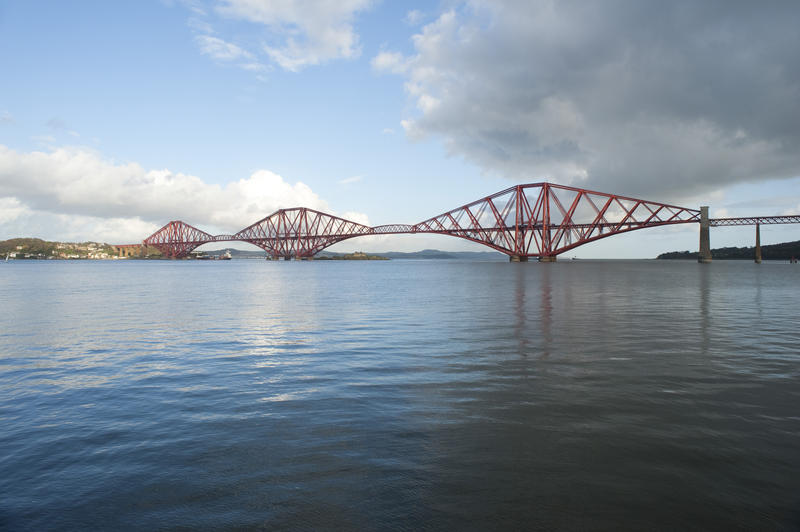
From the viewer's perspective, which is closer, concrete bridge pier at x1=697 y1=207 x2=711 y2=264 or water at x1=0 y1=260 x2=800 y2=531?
water at x1=0 y1=260 x2=800 y2=531

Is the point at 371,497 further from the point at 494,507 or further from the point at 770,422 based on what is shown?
the point at 770,422

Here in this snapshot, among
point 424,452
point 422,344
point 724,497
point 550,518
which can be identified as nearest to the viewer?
point 550,518

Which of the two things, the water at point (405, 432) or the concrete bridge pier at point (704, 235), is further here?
the concrete bridge pier at point (704, 235)

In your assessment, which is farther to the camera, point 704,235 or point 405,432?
point 704,235

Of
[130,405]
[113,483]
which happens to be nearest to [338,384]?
[130,405]

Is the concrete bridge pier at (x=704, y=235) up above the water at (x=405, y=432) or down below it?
above

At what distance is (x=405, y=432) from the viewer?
670 centimetres

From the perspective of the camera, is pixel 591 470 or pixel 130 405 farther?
pixel 130 405

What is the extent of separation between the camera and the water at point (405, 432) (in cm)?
461

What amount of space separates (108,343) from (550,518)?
613 inches

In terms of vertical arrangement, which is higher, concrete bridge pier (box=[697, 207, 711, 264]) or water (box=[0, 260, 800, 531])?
concrete bridge pier (box=[697, 207, 711, 264])

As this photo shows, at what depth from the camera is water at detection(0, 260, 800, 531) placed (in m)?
4.61

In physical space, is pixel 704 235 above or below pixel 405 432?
above

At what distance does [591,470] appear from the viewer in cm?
536
